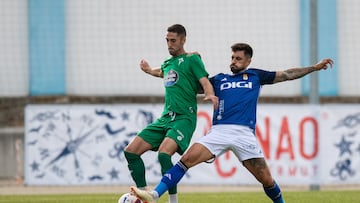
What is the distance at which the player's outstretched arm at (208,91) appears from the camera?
1168cm

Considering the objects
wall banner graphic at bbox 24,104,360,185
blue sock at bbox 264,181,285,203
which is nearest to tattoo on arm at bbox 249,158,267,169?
blue sock at bbox 264,181,285,203

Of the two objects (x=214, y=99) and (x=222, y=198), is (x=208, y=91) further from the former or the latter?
(x=222, y=198)

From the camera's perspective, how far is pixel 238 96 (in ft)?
39.3

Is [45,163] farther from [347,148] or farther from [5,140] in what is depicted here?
[347,148]

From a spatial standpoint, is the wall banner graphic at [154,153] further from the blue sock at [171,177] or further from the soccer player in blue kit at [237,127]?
the blue sock at [171,177]

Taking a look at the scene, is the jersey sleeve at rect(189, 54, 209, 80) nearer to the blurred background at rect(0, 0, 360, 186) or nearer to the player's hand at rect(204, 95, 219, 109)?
the player's hand at rect(204, 95, 219, 109)

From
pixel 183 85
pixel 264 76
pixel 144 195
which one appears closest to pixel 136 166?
pixel 183 85

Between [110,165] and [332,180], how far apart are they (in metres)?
4.24

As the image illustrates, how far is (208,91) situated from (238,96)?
0.36 m

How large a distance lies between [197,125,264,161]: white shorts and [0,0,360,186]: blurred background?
30.2ft

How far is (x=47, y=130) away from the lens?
63.9 ft

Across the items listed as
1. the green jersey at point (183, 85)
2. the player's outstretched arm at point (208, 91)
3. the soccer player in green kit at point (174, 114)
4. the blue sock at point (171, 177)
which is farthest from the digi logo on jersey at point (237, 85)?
the blue sock at point (171, 177)

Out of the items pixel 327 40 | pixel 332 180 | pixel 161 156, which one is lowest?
pixel 332 180

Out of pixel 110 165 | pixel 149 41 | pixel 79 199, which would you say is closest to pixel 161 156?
pixel 79 199
